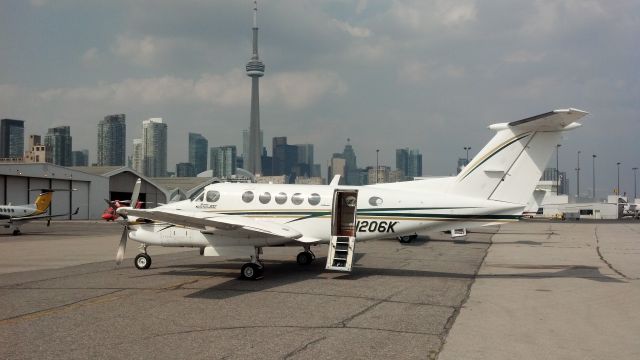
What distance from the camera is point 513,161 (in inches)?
595

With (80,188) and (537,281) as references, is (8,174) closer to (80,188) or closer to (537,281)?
(80,188)

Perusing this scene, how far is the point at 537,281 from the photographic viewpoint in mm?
15406

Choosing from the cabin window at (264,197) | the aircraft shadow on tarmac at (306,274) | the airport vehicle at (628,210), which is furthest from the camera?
the airport vehicle at (628,210)

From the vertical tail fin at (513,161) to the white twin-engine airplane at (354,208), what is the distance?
0.09ft

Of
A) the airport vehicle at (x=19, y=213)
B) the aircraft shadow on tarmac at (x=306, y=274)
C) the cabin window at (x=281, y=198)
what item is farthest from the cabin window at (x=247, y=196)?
the airport vehicle at (x=19, y=213)

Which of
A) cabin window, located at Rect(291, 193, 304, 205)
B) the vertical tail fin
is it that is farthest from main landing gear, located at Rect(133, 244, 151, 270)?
the vertical tail fin

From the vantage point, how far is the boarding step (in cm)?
1495

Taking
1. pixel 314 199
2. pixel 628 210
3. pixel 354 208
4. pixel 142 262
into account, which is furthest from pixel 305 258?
pixel 628 210

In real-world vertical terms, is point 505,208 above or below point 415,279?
above

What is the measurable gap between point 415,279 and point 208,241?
20.9 feet

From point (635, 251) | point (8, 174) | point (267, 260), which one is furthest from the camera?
point (8, 174)

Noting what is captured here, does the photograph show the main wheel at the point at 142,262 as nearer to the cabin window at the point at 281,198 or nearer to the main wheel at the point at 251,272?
the main wheel at the point at 251,272

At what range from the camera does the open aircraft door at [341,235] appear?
15125mm

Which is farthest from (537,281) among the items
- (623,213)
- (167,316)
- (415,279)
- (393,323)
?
(623,213)
